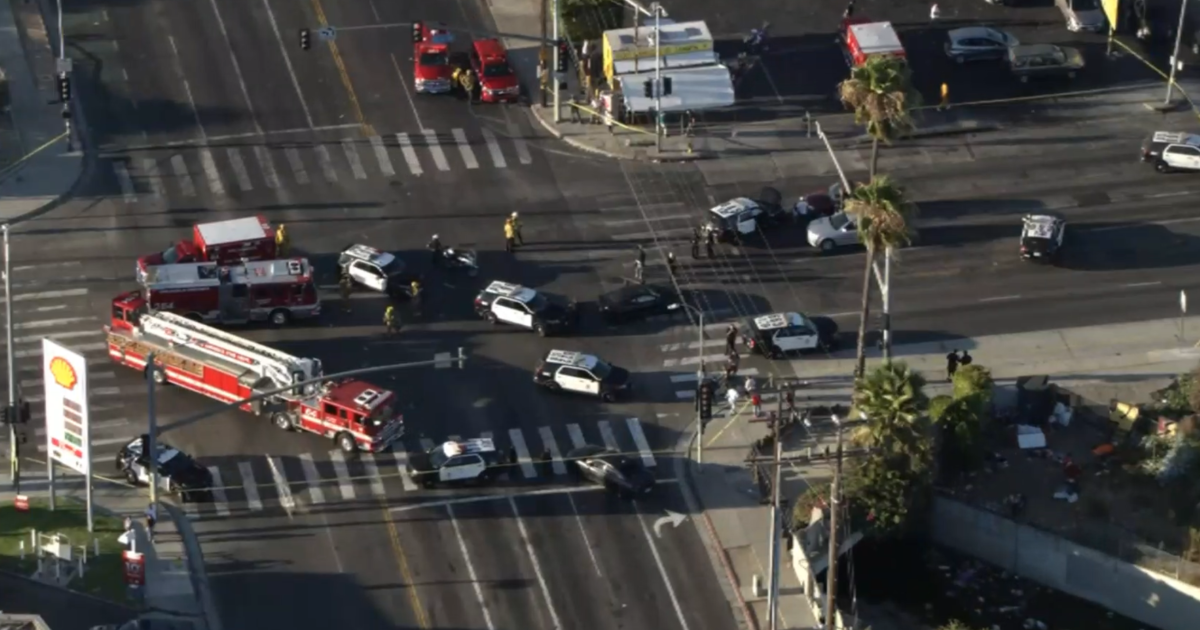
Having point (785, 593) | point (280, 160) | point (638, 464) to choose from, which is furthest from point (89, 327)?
point (785, 593)

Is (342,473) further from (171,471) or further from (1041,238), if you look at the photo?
(1041,238)

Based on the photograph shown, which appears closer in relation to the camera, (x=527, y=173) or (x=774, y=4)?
(x=527, y=173)

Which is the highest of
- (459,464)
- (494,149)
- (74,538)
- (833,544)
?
(494,149)

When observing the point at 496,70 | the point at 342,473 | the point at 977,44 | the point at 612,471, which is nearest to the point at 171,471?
the point at 342,473

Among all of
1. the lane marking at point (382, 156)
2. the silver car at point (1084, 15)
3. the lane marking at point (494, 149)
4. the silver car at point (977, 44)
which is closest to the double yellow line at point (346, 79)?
the lane marking at point (382, 156)

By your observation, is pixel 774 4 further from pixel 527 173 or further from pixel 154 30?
pixel 154 30

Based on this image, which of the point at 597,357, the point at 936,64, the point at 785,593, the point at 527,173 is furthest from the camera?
the point at 936,64

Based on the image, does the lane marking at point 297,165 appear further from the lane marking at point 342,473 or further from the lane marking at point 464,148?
the lane marking at point 342,473
